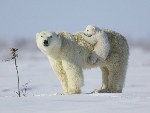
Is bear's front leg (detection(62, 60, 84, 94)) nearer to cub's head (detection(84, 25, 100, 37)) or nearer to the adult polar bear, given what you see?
the adult polar bear

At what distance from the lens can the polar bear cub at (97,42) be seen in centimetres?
820

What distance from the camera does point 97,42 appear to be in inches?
324

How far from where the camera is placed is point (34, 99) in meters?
5.59

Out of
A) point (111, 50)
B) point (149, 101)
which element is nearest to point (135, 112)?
point (149, 101)

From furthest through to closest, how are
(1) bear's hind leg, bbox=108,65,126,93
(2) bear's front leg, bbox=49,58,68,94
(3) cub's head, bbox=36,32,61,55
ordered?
1. (1) bear's hind leg, bbox=108,65,126,93
2. (2) bear's front leg, bbox=49,58,68,94
3. (3) cub's head, bbox=36,32,61,55

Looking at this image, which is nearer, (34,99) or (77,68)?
(34,99)

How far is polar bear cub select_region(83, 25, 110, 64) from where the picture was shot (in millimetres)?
8203

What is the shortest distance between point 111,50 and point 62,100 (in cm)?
310

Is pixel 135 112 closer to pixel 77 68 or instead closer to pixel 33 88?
pixel 77 68

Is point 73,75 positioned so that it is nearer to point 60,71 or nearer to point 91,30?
point 60,71

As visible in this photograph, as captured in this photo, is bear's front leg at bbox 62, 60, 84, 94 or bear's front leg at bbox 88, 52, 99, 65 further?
bear's front leg at bbox 88, 52, 99, 65

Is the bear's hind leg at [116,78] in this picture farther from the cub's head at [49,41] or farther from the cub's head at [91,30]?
the cub's head at [49,41]

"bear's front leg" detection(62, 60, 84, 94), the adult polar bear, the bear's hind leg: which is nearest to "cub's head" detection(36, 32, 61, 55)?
the adult polar bear

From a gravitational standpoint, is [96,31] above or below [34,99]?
above
